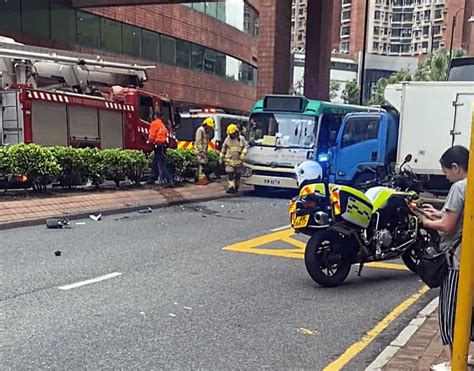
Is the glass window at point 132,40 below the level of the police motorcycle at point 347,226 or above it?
above

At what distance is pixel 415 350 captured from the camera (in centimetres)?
441

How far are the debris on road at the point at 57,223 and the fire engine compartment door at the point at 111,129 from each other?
22.7 feet

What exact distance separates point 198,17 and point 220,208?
82.8 feet

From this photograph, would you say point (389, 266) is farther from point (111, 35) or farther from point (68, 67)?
point (111, 35)

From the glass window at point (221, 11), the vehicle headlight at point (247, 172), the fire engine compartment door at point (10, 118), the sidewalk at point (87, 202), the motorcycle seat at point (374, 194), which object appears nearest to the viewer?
the motorcycle seat at point (374, 194)

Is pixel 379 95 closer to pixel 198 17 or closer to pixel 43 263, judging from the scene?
pixel 198 17

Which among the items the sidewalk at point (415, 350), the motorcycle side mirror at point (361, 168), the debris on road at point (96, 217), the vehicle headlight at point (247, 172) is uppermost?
the motorcycle side mirror at point (361, 168)

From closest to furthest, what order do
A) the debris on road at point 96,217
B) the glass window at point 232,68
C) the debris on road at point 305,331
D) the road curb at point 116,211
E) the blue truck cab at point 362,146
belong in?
the debris on road at point 305,331 < the road curb at point 116,211 < the debris on road at point 96,217 < the blue truck cab at point 362,146 < the glass window at point 232,68

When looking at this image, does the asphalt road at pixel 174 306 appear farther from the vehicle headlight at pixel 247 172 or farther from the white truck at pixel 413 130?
the vehicle headlight at pixel 247 172

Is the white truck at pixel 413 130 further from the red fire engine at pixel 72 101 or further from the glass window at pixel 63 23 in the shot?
the glass window at pixel 63 23

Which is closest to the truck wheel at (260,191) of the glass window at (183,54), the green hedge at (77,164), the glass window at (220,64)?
the green hedge at (77,164)

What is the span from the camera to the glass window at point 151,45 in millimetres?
31453

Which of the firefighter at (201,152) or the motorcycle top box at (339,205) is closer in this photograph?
the motorcycle top box at (339,205)

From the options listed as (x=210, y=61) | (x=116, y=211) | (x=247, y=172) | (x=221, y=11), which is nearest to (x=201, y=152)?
(x=247, y=172)
